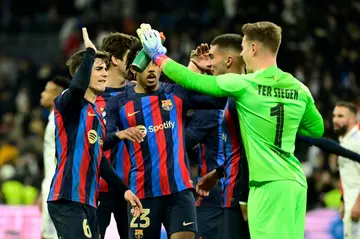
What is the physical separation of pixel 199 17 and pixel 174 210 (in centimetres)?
1495

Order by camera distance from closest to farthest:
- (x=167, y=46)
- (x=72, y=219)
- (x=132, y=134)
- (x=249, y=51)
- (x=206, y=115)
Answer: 1. (x=249, y=51)
2. (x=72, y=219)
3. (x=132, y=134)
4. (x=206, y=115)
5. (x=167, y=46)

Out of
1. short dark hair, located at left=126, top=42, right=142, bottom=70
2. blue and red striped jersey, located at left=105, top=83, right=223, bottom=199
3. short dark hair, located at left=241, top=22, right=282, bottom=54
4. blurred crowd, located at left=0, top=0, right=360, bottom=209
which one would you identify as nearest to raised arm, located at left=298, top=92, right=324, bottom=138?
short dark hair, located at left=241, top=22, right=282, bottom=54

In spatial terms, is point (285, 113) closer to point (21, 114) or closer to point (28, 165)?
point (28, 165)

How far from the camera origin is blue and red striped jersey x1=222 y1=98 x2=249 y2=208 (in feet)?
24.8

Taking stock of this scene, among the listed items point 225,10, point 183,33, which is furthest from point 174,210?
point 225,10

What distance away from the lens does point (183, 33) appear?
21688 millimetres

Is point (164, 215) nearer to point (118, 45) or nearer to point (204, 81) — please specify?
point (204, 81)

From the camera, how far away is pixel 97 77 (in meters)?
7.99

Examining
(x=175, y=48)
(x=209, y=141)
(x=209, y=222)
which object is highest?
(x=175, y=48)

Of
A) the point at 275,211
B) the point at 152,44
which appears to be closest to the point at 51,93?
the point at 152,44

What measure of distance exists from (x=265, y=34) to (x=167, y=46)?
14.6 meters

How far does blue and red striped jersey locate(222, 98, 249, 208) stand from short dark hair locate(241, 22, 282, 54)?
0.58 meters

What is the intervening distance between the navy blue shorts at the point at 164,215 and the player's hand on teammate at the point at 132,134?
592 millimetres

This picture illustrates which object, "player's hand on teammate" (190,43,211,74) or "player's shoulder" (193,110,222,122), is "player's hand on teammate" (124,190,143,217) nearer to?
"player's hand on teammate" (190,43,211,74)
